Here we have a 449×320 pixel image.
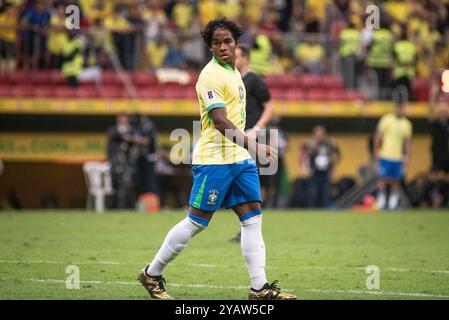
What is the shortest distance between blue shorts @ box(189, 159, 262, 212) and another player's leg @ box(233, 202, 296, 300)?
9 cm

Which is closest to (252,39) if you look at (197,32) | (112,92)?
(197,32)

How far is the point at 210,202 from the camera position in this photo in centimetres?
894

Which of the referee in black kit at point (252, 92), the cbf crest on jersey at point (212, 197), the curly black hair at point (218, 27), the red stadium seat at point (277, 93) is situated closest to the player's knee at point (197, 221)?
the cbf crest on jersey at point (212, 197)

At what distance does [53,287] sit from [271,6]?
18.6 metres

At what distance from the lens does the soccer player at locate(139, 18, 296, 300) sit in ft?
29.1

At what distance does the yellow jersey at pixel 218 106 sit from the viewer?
8875 millimetres

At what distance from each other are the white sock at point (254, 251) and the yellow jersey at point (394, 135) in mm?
14174

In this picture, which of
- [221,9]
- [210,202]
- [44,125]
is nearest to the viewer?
[210,202]

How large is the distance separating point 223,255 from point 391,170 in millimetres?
10714

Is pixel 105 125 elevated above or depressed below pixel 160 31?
below

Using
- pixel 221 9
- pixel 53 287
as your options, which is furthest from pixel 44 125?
pixel 53 287

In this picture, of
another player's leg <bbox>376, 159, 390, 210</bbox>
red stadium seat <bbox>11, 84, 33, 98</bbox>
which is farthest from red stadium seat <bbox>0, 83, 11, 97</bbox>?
another player's leg <bbox>376, 159, 390, 210</bbox>

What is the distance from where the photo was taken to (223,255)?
506 inches
